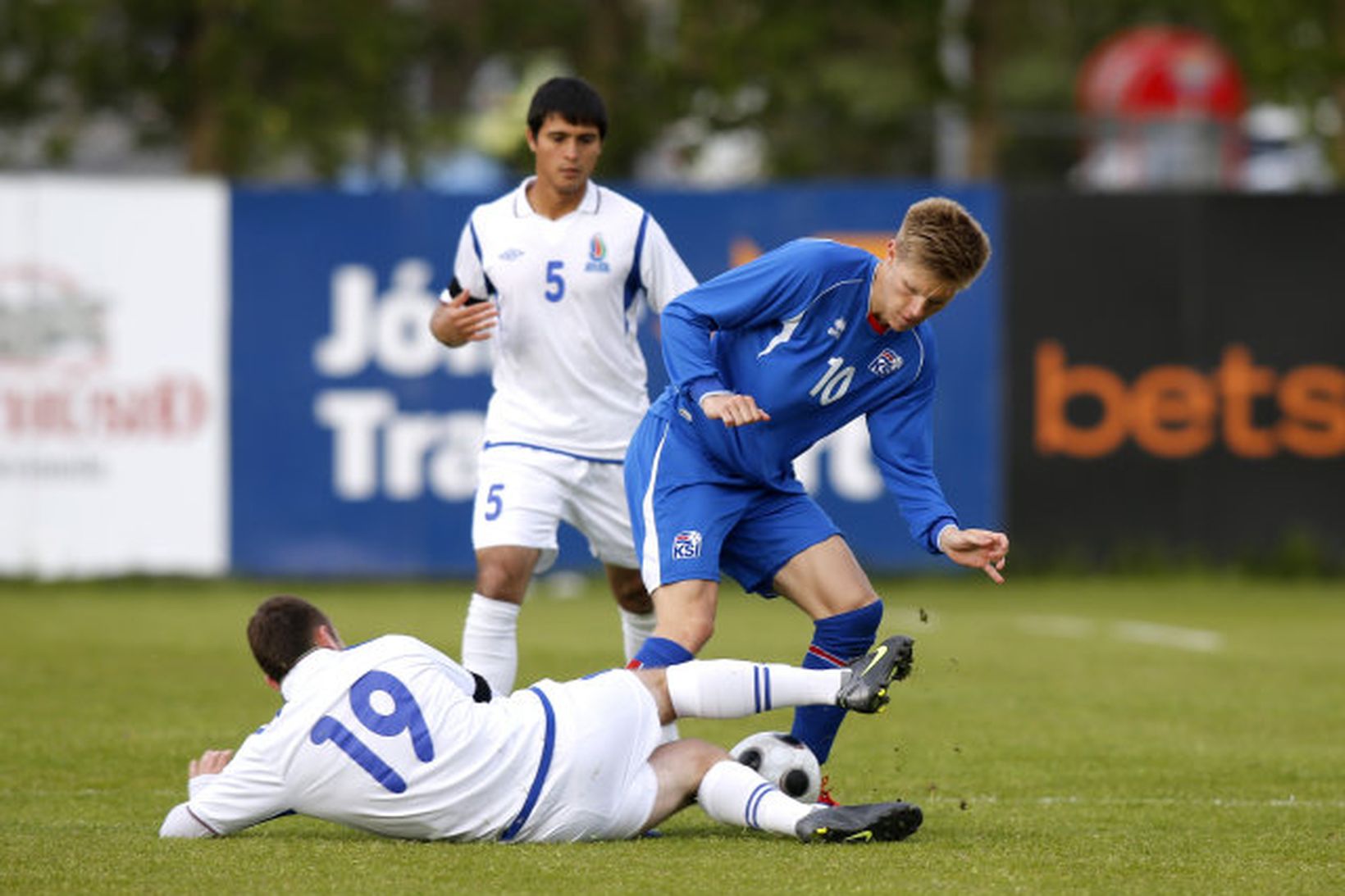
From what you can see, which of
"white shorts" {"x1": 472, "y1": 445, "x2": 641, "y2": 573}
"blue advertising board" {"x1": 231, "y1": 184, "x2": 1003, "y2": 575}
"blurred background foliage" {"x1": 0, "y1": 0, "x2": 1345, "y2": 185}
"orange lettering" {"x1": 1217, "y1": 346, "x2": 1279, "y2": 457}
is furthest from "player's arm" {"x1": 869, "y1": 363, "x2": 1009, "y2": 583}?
"blurred background foliage" {"x1": 0, "y1": 0, "x2": 1345, "y2": 185}

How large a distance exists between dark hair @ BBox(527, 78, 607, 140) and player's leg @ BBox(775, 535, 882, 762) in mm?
2000

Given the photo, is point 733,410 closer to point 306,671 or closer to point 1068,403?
point 306,671

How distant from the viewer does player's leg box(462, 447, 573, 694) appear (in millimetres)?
8852

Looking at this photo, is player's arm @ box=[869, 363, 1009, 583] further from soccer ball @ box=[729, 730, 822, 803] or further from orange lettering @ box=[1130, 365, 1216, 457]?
orange lettering @ box=[1130, 365, 1216, 457]

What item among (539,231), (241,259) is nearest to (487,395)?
(241,259)

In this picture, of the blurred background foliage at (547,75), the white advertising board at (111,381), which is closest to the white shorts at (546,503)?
the white advertising board at (111,381)

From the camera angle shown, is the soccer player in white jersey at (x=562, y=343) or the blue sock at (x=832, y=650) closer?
the blue sock at (x=832, y=650)

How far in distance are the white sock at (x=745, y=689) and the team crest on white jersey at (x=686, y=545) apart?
56 cm

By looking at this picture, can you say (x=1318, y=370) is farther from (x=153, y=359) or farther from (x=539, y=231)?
(x=539, y=231)

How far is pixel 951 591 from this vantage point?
58.3 feet

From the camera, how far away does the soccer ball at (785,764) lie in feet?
24.2

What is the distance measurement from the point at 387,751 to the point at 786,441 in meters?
1.75

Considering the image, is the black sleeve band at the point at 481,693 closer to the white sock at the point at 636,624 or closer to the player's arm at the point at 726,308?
the player's arm at the point at 726,308

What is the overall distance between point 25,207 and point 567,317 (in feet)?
30.3
